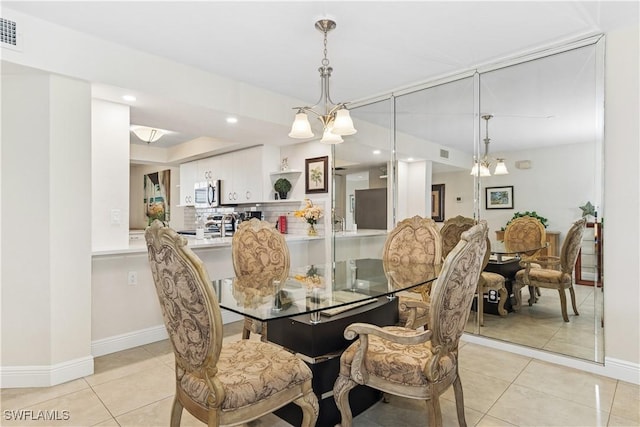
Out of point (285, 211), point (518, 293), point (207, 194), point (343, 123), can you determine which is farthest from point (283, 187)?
point (518, 293)

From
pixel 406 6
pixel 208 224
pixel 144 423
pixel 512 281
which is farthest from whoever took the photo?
pixel 208 224

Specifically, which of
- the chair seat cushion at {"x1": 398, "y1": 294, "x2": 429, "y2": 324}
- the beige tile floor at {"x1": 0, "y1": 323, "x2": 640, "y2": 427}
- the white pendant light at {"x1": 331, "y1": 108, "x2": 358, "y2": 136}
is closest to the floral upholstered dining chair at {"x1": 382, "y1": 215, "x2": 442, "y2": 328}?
the chair seat cushion at {"x1": 398, "y1": 294, "x2": 429, "y2": 324}

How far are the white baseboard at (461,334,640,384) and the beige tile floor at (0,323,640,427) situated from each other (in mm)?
62

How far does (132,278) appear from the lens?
10.5 ft

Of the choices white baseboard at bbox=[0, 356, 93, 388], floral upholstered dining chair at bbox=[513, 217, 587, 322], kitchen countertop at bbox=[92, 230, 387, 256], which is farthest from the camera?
kitchen countertop at bbox=[92, 230, 387, 256]

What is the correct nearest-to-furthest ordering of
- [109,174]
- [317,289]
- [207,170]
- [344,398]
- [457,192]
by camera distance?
[344,398] → [317,289] → [109,174] → [457,192] → [207,170]

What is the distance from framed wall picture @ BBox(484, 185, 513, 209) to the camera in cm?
320

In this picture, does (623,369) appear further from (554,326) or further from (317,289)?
(317,289)

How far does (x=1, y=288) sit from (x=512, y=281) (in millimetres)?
4082

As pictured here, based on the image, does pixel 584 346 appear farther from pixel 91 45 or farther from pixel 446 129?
pixel 91 45

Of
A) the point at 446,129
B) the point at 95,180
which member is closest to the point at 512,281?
the point at 446,129

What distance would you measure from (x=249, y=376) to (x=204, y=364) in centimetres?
22

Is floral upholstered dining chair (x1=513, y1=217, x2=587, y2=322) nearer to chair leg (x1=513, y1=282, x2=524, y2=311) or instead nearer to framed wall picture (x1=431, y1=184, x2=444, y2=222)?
chair leg (x1=513, y1=282, x2=524, y2=311)

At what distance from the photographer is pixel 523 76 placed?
10.1 ft
